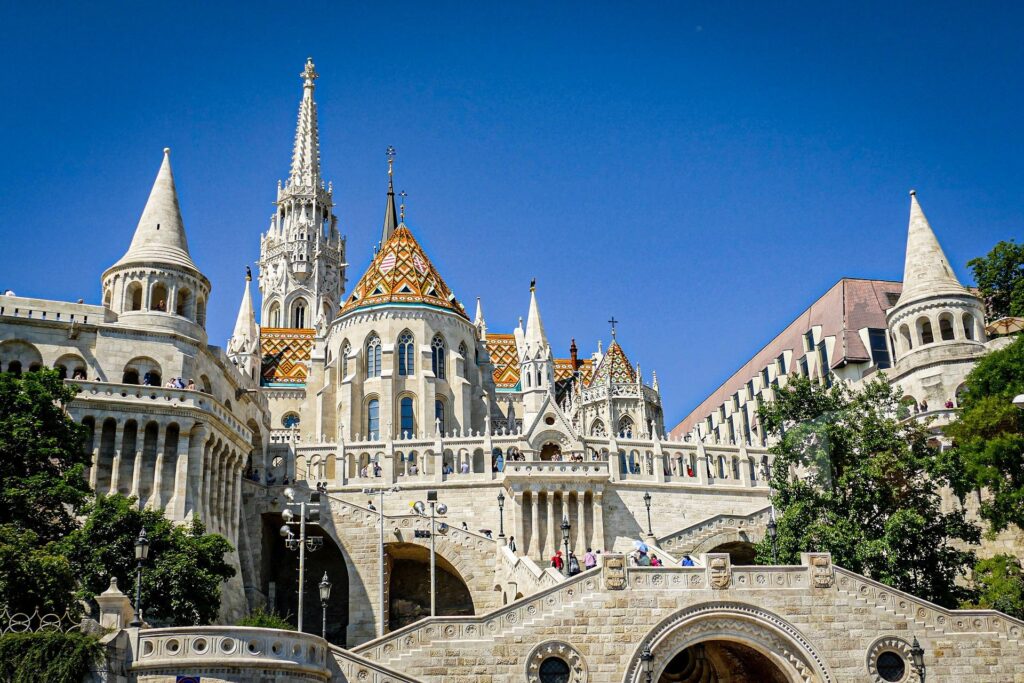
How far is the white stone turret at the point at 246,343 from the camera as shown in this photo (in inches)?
2525

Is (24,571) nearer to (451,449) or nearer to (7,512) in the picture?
(7,512)

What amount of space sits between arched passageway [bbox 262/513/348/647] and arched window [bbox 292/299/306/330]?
147 ft

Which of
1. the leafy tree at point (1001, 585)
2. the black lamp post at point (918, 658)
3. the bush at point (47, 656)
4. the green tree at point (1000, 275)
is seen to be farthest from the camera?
the green tree at point (1000, 275)

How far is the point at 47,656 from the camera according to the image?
22500 millimetres

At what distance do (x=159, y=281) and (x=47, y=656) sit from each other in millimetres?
22959

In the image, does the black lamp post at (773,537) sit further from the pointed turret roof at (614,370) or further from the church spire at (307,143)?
the church spire at (307,143)

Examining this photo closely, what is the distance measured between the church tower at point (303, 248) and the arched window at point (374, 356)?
28856mm

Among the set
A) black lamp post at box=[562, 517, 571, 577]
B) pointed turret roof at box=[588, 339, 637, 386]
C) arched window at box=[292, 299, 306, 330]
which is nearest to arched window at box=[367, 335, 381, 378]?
pointed turret roof at box=[588, 339, 637, 386]

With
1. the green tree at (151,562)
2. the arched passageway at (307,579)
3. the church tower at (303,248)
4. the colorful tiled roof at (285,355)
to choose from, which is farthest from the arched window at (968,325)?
the church tower at (303,248)

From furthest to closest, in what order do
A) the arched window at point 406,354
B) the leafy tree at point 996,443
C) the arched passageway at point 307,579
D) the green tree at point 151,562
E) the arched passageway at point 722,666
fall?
1. the arched window at point 406,354
2. the arched passageway at point 307,579
3. the leafy tree at point 996,443
4. the green tree at point 151,562
5. the arched passageway at point 722,666

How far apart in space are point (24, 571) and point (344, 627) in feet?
56.2

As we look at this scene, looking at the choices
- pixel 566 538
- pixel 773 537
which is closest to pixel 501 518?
pixel 566 538

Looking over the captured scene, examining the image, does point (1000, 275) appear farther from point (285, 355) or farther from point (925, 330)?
point (285, 355)

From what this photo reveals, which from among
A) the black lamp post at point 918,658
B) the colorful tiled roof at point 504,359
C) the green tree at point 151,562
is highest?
the colorful tiled roof at point 504,359
